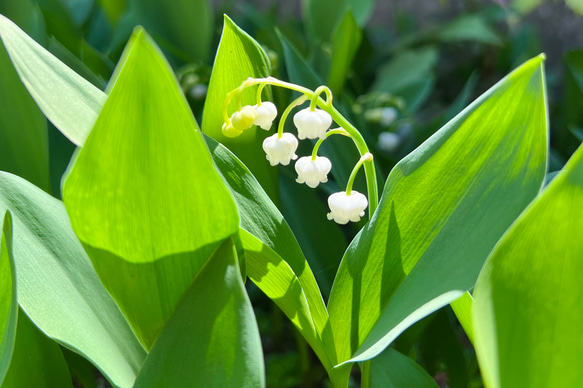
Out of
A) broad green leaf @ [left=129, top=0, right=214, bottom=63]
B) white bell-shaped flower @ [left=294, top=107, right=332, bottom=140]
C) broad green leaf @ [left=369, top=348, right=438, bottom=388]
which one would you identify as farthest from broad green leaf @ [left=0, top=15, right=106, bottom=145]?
broad green leaf @ [left=129, top=0, right=214, bottom=63]

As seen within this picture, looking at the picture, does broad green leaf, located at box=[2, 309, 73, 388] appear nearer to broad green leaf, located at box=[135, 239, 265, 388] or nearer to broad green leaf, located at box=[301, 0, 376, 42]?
broad green leaf, located at box=[135, 239, 265, 388]

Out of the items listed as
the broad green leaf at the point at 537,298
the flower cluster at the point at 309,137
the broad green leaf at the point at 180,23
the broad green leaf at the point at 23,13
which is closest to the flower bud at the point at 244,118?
the flower cluster at the point at 309,137

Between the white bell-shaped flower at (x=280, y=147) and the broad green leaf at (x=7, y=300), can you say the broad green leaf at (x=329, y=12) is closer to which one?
the white bell-shaped flower at (x=280, y=147)

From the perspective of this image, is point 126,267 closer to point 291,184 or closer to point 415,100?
point 291,184

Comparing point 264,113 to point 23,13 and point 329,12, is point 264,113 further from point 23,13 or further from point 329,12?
point 329,12

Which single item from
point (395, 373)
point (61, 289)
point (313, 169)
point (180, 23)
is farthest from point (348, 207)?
point (180, 23)

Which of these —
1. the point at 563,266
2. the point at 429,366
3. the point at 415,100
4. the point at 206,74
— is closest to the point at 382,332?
the point at 563,266
